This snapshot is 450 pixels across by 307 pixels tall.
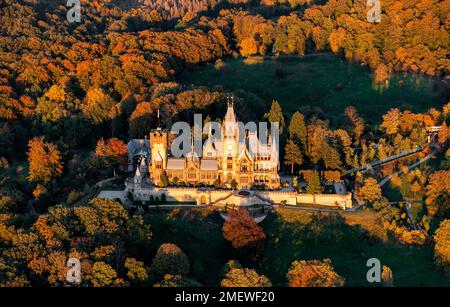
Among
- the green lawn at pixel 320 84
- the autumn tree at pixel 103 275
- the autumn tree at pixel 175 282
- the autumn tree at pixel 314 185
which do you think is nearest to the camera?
the autumn tree at pixel 175 282

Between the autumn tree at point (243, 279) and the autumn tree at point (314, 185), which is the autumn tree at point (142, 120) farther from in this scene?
the autumn tree at point (243, 279)

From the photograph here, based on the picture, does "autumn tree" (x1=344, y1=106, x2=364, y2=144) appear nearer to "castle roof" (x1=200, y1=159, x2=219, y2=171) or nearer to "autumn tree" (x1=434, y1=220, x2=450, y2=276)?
"castle roof" (x1=200, y1=159, x2=219, y2=171)

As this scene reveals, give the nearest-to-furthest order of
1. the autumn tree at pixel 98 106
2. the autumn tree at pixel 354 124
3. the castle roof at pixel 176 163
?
the castle roof at pixel 176 163 < the autumn tree at pixel 354 124 < the autumn tree at pixel 98 106

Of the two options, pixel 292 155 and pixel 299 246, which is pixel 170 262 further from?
pixel 292 155

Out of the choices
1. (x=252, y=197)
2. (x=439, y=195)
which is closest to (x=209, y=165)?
(x=252, y=197)

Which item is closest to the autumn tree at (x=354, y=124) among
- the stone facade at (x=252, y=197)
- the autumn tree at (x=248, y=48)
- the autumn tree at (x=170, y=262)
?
the stone facade at (x=252, y=197)

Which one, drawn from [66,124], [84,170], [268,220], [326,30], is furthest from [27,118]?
[326,30]

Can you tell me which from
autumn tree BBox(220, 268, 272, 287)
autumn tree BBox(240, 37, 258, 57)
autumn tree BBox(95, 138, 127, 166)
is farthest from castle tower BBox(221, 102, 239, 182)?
autumn tree BBox(240, 37, 258, 57)
